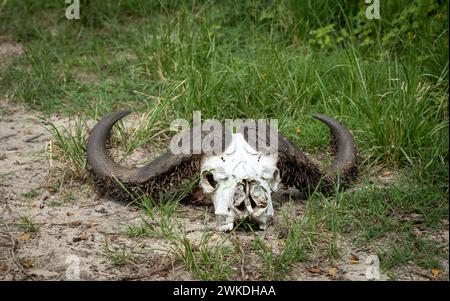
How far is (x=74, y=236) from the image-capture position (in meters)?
5.00

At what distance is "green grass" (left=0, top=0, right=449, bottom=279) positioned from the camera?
4.96 m

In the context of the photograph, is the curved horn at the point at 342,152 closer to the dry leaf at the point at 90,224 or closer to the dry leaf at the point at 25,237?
the dry leaf at the point at 90,224

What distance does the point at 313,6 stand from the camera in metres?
7.19

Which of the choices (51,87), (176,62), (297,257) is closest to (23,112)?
(51,87)

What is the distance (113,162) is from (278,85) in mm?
1592

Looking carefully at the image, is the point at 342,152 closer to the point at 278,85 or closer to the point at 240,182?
the point at 240,182

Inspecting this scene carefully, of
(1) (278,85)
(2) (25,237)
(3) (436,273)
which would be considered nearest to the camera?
(3) (436,273)

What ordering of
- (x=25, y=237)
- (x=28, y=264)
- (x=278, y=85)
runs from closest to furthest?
(x=28, y=264) → (x=25, y=237) → (x=278, y=85)

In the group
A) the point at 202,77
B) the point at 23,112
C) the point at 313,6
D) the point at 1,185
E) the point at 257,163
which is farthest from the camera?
the point at 313,6

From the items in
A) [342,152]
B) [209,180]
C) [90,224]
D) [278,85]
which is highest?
[278,85]

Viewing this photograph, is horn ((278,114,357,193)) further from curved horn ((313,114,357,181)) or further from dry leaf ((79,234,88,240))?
dry leaf ((79,234,88,240))

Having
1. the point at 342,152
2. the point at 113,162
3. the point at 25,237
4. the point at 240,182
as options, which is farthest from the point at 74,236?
the point at 342,152
